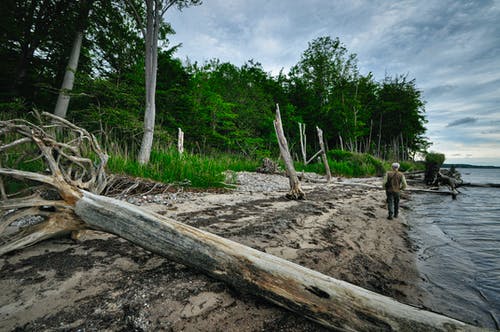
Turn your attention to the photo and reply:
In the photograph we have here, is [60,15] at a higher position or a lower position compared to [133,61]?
higher

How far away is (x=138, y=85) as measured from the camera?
11312 mm

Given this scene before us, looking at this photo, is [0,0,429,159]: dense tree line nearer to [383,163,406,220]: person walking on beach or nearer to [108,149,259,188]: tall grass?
[108,149,259,188]: tall grass

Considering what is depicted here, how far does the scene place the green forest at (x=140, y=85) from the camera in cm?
822

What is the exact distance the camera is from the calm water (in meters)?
2.02

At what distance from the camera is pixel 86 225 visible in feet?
7.27

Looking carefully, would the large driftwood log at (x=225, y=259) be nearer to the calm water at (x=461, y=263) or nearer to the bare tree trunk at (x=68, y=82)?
the calm water at (x=461, y=263)

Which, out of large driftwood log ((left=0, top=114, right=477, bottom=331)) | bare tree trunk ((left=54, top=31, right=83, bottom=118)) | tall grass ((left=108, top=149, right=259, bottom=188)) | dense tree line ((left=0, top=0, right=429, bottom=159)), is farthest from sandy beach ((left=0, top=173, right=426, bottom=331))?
bare tree trunk ((left=54, top=31, right=83, bottom=118))

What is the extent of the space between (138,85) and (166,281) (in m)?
12.6

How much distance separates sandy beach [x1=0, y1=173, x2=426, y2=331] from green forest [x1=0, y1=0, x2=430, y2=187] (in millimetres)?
3943

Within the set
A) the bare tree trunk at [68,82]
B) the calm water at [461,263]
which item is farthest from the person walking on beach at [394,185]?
the bare tree trunk at [68,82]

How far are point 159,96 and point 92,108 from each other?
5715 mm

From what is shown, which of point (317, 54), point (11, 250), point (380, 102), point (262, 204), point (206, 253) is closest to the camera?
point (206, 253)

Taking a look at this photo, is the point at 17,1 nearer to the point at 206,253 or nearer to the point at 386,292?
the point at 206,253

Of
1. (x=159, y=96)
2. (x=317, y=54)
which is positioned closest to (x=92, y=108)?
(x=159, y=96)
